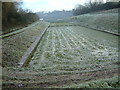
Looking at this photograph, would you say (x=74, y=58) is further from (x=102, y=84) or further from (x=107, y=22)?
(x=107, y=22)

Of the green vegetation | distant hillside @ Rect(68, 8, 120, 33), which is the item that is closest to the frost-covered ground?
the green vegetation

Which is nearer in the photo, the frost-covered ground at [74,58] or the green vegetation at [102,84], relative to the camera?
the green vegetation at [102,84]

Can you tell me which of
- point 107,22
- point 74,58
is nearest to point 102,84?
point 74,58

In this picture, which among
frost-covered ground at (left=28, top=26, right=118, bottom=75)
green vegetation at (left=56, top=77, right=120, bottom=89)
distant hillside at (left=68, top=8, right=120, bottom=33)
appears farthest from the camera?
distant hillside at (left=68, top=8, right=120, bottom=33)

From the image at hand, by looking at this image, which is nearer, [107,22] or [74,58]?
[74,58]

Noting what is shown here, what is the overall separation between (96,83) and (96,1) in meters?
43.6

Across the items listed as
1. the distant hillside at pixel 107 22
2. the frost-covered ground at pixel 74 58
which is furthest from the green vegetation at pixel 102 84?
the distant hillside at pixel 107 22

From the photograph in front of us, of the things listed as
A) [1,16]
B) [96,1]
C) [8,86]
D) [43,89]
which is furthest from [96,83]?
[96,1]

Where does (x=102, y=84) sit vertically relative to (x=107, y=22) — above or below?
below

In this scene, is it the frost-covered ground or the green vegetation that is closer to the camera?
the green vegetation

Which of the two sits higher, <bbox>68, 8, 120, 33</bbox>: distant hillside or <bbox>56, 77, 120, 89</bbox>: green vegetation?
<bbox>68, 8, 120, 33</bbox>: distant hillside

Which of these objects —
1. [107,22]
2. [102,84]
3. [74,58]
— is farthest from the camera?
[107,22]

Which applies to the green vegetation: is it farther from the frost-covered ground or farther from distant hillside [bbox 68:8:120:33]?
distant hillside [bbox 68:8:120:33]

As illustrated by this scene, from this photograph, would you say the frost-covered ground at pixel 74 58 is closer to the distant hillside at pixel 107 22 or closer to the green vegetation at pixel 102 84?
the green vegetation at pixel 102 84
